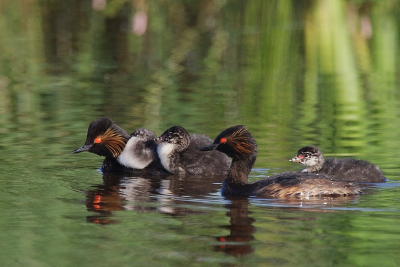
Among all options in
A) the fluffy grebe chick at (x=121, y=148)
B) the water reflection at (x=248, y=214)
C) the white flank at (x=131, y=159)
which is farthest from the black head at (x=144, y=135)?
the water reflection at (x=248, y=214)

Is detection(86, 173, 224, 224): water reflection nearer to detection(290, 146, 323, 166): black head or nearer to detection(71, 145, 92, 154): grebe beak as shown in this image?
detection(71, 145, 92, 154): grebe beak

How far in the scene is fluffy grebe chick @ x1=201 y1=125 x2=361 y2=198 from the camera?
805 centimetres

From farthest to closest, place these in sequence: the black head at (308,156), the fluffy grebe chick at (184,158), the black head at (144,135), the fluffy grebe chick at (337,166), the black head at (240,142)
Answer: the black head at (144,135) < the fluffy grebe chick at (184,158) < the black head at (308,156) < the fluffy grebe chick at (337,166) < the black head at (240,142)

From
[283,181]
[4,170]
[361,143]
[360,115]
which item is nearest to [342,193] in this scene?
[283,181]

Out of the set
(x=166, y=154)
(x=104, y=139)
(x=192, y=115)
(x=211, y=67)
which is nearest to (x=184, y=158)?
(x=166, y=154)

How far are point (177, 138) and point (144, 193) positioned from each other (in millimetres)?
1616

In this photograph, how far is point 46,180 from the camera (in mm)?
9000

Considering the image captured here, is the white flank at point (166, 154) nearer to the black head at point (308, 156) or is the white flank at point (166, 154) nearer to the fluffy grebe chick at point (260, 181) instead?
the fluffy grebe chick at point (260, 181)

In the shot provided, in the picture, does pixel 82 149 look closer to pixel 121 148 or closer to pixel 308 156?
pixel 121 148

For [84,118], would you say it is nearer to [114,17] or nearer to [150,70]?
[150,70]

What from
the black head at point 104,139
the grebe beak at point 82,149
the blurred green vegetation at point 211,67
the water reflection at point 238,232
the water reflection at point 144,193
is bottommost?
the water reflection at point 238,232

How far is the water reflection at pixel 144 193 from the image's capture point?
7562 mm

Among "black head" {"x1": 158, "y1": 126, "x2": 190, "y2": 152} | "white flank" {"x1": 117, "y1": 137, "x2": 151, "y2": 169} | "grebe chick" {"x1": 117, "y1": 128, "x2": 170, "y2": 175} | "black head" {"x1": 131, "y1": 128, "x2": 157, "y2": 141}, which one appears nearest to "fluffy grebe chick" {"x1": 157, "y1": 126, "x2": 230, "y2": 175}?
"black head" {"x1": 158, "y1": 126, "x2": 190, "y2": 152}

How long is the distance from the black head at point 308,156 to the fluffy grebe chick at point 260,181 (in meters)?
0.73
